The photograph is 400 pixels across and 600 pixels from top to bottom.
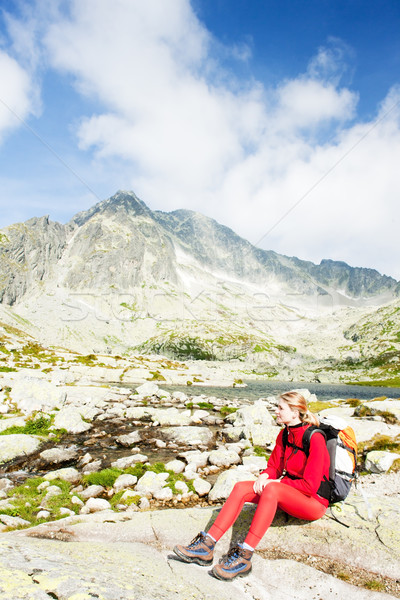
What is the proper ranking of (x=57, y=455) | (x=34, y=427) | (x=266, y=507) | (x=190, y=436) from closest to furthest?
(x=266, y=507), (x=57, y=455), (x=34, y=427), (x=190, y=436)

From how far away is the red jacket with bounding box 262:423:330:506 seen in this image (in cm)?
723

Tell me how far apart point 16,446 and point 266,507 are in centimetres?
1804

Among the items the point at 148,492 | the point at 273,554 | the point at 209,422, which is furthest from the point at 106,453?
the point at 273,554

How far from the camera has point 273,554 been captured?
279 inches

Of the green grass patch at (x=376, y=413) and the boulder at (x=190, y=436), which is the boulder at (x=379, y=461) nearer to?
the green grass patch at (x=376, y=413)

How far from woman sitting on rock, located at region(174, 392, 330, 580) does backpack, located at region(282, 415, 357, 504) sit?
0.48ft

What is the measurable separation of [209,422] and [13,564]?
30.0 meters

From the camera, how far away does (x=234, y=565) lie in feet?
21.0

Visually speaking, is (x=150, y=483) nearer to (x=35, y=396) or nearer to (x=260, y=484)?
(x=260, y=484)

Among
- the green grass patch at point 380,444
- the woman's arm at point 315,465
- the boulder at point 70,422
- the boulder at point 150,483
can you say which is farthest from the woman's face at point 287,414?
the boulder at point 70,422

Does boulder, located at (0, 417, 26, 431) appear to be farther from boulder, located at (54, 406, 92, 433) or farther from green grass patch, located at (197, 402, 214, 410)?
green grass patch, located at (197, 402, 214, 410)

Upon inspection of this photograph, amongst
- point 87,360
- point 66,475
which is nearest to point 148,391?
point 66,475

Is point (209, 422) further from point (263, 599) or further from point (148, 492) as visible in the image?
point (263, 599)

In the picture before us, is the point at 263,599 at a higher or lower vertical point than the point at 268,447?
higher
